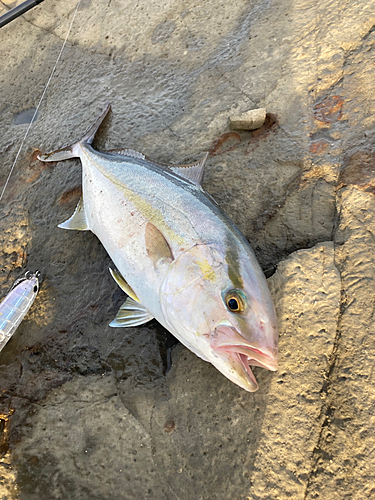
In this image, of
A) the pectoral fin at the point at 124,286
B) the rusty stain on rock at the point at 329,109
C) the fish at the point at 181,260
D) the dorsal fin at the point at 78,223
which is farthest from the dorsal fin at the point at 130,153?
the rusty stain on rock at the point at 329,109

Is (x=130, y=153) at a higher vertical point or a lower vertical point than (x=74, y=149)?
lower

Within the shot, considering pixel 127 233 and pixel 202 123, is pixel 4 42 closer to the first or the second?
pixel 202 123

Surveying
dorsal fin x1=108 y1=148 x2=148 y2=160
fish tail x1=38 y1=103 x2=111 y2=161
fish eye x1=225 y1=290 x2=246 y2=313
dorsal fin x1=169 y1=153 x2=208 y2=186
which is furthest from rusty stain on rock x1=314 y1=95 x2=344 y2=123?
fish tail x1=38 y1=103 x2=111 y2=161

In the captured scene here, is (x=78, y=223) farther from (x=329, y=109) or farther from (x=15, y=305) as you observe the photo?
(x=329, y=109)

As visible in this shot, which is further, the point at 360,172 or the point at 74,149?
the point at 74,149

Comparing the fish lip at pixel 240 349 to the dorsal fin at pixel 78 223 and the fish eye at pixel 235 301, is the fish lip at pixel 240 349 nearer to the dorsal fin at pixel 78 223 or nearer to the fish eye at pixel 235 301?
the fish eye at pixel 235 301

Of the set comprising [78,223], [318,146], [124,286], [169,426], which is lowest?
[169,426]

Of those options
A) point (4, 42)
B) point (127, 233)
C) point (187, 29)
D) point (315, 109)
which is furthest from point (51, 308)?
point (4, 42)

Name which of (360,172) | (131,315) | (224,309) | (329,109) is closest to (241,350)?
(224,309)
